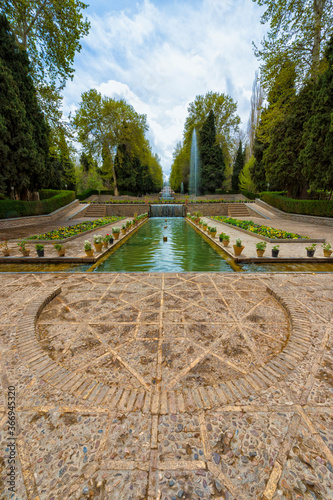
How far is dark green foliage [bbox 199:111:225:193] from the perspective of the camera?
3719 cm

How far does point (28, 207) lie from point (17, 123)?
5728mm

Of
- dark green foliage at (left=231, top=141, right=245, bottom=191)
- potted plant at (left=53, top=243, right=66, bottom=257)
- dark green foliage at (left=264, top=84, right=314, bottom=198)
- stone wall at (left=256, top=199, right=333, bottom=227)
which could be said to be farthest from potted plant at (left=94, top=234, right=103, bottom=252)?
dark green foliage at (left=231, top=141, right=245, bottom=191)

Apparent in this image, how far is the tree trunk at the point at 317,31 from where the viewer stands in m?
16.1

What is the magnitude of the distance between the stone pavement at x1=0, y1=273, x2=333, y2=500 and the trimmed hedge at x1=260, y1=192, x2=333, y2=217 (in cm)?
1537

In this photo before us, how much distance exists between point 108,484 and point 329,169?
19.1 m

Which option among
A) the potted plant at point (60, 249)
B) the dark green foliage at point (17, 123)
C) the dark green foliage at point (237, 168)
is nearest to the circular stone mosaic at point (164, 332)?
the potted plant at point (60, 249)

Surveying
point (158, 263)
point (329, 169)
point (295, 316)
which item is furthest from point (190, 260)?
point (329, 169)

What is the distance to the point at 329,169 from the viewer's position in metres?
14.9

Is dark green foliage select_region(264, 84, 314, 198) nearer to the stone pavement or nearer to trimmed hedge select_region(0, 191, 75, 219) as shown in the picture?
the stone pavement

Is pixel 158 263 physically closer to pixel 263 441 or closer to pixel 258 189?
pixel 263 441

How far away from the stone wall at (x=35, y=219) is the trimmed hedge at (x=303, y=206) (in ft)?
71.2

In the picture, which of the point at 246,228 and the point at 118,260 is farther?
the point at 246,228

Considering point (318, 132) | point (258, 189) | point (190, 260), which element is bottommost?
point (190, 260)

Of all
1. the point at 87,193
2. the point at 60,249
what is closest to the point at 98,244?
the point at 60,249
